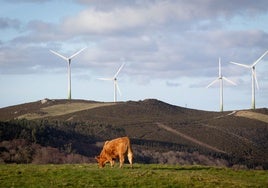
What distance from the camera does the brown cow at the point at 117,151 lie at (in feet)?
112

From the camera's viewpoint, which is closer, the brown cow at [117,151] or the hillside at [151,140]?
the brown cow at [117,151]

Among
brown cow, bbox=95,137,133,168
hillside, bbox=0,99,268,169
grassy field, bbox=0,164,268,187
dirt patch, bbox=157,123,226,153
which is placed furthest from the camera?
dirt patch, bbox=157,123,226,153

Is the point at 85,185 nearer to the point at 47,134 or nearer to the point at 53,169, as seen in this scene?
the point at 53,169

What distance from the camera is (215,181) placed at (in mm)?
28062

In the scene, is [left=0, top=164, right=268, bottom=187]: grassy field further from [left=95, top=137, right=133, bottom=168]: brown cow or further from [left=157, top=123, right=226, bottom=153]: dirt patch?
[left=157, top=123, right=226, bottom=153]: dirt patch

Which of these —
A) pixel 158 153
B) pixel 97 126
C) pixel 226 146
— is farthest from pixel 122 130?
pixel 158 153

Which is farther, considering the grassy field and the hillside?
the hillside

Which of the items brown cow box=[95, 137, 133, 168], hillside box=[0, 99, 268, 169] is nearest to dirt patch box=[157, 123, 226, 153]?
hillside box=[0, 99, 268, 169]

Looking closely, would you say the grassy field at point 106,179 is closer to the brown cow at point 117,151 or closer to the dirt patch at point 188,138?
the brown cow at point 117,151

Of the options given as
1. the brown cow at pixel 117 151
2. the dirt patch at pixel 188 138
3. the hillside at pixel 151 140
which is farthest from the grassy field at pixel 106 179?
the dirt patch at pixel 188 138

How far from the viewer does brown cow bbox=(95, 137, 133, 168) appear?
3422 cm

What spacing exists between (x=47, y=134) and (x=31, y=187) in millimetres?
123486

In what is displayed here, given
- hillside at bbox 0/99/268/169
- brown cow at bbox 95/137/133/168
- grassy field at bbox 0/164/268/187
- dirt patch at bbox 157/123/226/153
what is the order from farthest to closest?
dirt patch at bbox 157/123/226/153, hillside at bbox 0/99/268/169, brown cow at bbox 95/137/133/168, grassy field at bbox 0/164/268/187

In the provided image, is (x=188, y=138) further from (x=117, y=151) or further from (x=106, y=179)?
(x=106, y=179)
